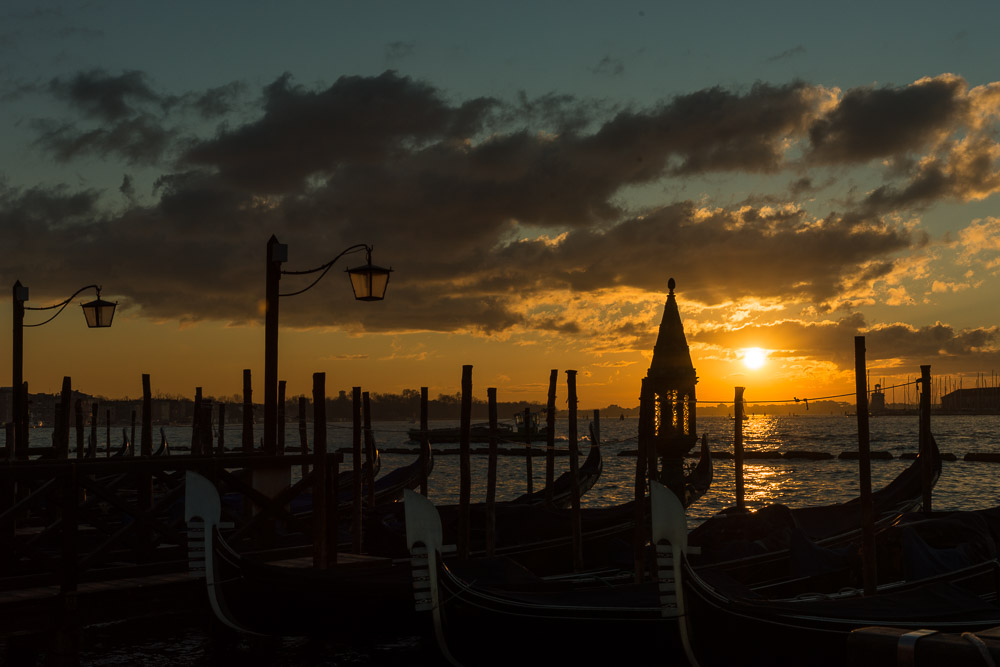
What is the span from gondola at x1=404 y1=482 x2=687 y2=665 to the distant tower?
14.7 meters

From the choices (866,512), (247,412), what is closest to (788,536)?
(866,512)

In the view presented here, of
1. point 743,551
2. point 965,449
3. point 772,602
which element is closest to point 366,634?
point 772,602

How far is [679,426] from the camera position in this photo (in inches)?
938

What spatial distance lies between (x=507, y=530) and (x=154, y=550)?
18.7 ft

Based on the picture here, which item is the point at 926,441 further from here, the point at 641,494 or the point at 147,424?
the point at 147,424

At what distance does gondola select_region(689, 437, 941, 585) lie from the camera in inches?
437

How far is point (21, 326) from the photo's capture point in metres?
13.8

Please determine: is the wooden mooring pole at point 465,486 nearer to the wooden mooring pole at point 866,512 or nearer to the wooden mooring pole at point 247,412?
the wooden mooring pole at point 247,412

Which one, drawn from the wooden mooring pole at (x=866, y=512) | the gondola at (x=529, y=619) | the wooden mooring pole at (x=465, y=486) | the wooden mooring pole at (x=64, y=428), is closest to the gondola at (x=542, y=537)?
the wooden mooring pole at (x=465, y=486)

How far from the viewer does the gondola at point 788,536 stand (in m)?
11.1

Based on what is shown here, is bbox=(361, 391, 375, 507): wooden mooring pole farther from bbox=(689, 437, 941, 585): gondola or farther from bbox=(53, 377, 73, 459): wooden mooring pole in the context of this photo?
bbox=(689, 437, 941, 585): gondola

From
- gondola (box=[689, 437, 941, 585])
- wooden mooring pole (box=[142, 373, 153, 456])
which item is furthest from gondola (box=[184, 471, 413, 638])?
wooden mooring pole (box=[142, 373, 153, 456])

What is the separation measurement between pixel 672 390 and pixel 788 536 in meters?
12.2

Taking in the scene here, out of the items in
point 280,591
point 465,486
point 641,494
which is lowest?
point 280,591
